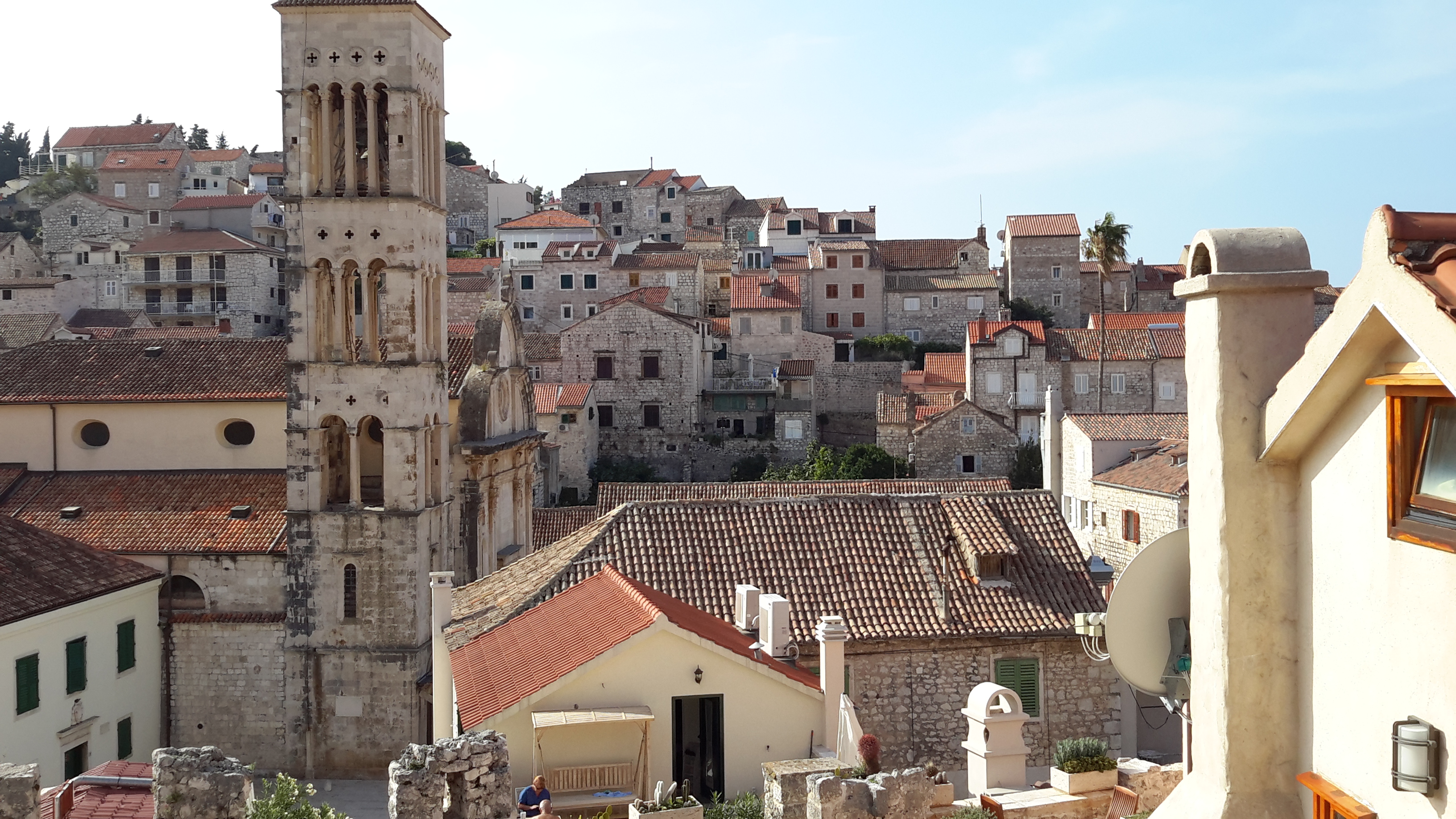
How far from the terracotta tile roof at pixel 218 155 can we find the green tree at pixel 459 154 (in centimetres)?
2074

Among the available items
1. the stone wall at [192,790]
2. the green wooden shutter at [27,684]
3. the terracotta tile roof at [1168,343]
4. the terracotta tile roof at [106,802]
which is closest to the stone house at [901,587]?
the terracotta tile roof at [106,802]

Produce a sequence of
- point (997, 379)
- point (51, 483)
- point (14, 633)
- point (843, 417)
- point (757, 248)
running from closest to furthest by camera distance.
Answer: point (14, 633) → point (51, 483) → point (997, 379) → point (843, 417) → point (757, 248)

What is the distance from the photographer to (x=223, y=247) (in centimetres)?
7600

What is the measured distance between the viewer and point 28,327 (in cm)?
6544

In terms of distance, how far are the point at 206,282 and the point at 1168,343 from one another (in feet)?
184

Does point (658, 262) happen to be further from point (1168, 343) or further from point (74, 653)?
point (74, 653)

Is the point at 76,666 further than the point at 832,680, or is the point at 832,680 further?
the point at 76,666

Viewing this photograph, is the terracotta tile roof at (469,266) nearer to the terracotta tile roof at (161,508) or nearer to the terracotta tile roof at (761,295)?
the terracotta tile roof at (761,295)

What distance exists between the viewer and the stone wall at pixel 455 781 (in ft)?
34.0

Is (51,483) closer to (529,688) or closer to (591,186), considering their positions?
(529,688)

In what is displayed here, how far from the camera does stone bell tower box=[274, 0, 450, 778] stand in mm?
27062

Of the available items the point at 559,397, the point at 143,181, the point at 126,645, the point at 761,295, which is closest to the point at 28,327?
the point at 559,397

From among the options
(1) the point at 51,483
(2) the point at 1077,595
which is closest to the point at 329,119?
(1) the point at 51,483

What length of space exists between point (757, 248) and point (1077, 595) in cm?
6240
